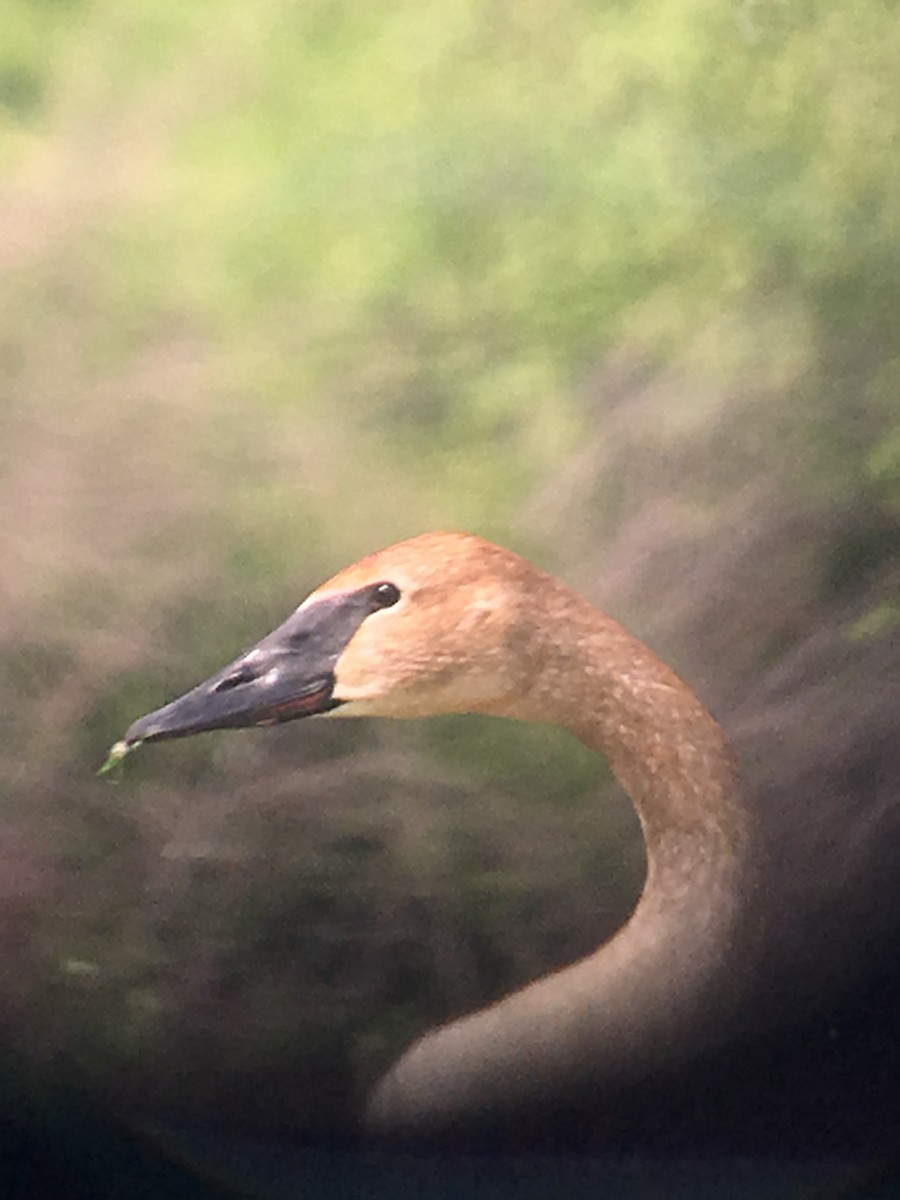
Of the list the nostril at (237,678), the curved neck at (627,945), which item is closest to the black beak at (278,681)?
the nostril at (237,678)

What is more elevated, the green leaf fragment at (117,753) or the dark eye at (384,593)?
the dark eye at (384,593)

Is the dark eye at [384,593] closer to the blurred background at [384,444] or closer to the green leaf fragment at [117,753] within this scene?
the blurred background at [384,444]

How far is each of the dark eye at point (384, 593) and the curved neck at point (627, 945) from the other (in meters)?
0.13

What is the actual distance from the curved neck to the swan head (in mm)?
45

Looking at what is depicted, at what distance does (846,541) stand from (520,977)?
0.48 metres

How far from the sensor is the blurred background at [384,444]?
88cm

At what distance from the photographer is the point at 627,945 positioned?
3.17ft

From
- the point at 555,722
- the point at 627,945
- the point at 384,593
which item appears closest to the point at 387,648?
the point at 384,593

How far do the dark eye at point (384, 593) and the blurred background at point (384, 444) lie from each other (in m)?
0.06

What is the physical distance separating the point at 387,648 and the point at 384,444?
17 cm

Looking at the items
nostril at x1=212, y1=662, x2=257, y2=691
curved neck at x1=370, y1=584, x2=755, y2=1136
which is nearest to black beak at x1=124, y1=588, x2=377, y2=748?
nostril at x1=212, y1=662, x2=257, y2=691

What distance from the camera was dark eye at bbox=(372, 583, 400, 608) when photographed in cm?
91

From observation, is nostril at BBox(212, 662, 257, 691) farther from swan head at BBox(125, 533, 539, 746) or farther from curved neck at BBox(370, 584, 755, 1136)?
curved neck at BBox(370, 584, 755, 1136)

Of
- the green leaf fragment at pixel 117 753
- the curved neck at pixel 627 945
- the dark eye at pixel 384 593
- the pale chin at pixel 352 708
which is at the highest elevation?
the dark eye at pixel 384 593
